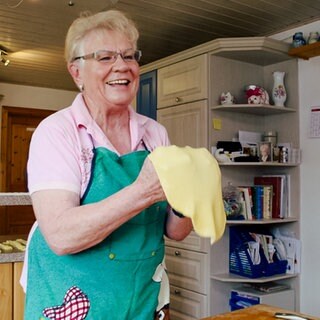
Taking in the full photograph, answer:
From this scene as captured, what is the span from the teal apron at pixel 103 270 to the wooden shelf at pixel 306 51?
204 centimetres

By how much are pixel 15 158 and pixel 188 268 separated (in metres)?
3.07

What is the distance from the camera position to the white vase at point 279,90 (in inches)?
112

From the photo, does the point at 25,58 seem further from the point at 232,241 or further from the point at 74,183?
the point at 74,183

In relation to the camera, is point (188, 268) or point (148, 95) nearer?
point (188, 268)

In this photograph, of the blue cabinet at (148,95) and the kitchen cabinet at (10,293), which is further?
the blue cabinet at (148,95)

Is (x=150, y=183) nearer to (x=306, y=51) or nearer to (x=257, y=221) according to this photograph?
(x=257, y=221)

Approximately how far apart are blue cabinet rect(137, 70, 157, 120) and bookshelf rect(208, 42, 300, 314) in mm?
590

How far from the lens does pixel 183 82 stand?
2914 millimetres

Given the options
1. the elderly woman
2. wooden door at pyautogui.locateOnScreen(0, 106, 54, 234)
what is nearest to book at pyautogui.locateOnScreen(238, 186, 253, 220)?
the elderly woman

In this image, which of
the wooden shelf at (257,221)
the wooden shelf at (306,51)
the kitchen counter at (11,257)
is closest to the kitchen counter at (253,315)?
the kitchen counter at (11,257)

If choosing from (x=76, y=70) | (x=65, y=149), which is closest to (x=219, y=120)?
(x=76, y=70)

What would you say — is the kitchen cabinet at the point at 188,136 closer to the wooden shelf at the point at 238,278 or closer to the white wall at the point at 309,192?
the wooden shelf at the point at 238,278

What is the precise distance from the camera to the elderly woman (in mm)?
747

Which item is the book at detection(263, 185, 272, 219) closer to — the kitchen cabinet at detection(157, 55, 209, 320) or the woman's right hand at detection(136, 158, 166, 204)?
the kitchen cabinet at detection(157, 55, 209, 320)
